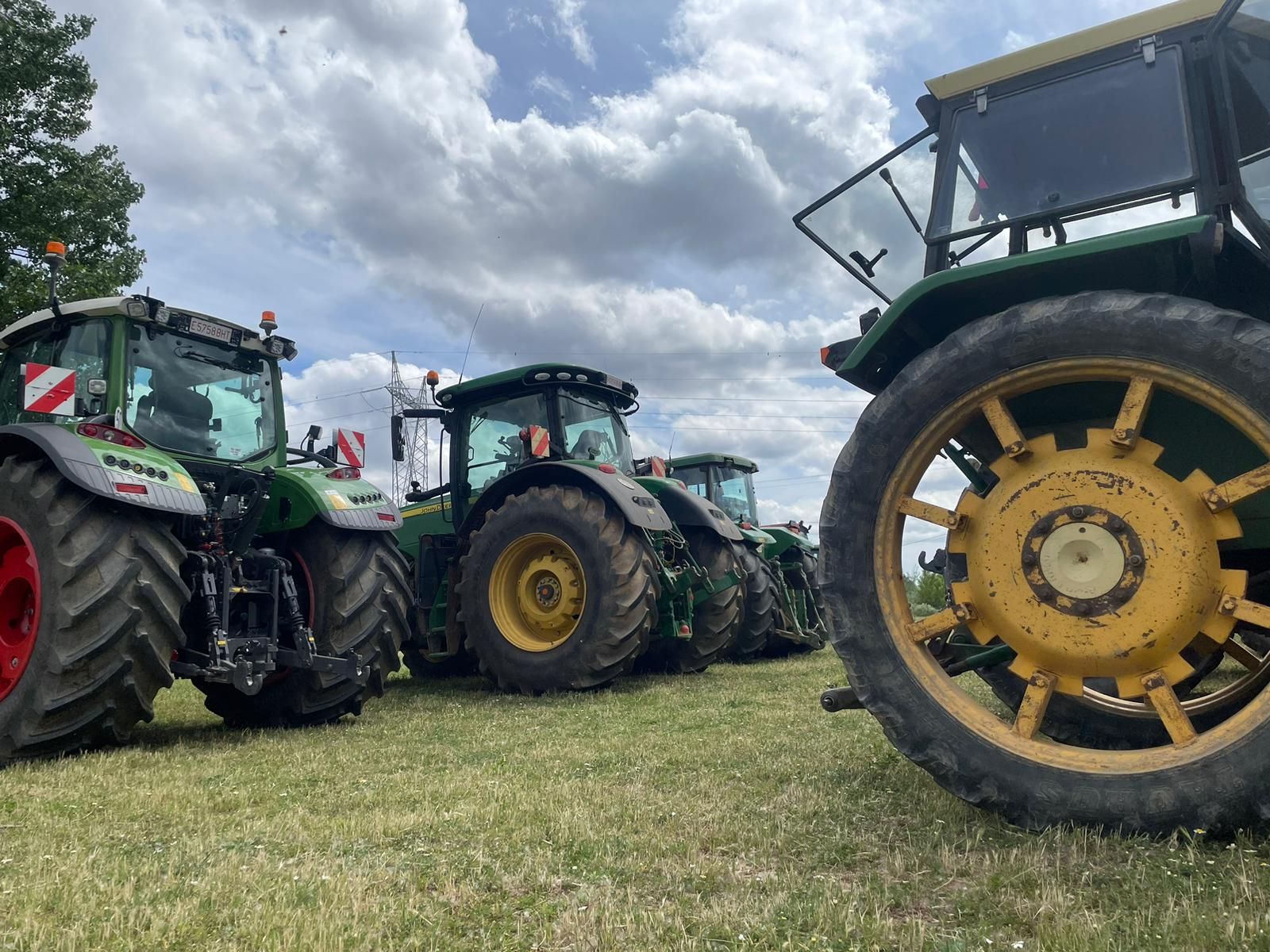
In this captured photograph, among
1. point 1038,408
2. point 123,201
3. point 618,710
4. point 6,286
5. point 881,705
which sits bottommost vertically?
point 618,710

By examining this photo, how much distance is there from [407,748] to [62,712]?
1.49 metres

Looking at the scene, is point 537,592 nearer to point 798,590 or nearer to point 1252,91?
point 798,590

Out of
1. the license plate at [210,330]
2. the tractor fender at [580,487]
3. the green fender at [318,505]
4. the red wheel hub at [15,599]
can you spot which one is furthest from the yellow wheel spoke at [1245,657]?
the license plate at [210,330]

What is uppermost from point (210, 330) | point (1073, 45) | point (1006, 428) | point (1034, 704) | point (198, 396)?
point (1073, 45)

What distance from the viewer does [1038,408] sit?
2762 mm

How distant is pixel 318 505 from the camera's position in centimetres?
507

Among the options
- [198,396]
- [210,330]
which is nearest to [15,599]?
[198,396]

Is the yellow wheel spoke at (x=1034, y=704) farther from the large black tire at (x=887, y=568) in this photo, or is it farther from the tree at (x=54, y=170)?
the tree at (x=54, y=170)

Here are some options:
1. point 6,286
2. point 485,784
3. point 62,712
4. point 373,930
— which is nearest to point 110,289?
point 6,286

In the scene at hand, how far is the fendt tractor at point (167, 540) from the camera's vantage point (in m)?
3.98

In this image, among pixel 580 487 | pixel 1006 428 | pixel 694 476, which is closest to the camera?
pixel 1006 428

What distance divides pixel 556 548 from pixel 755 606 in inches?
106

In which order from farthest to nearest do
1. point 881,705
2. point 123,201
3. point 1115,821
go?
point 123,201
point 881,705
point 1115,821

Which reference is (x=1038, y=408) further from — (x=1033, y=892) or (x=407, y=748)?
(x=407, y=748)
